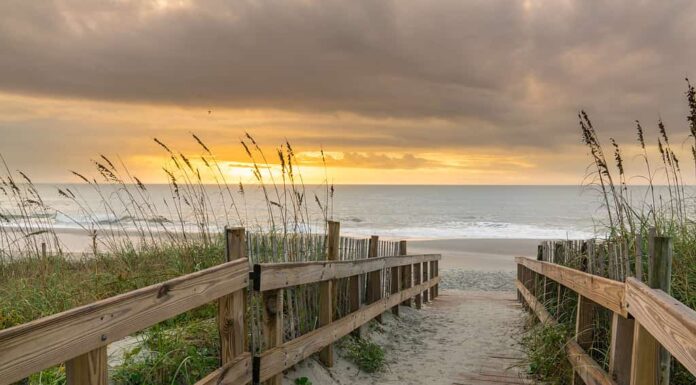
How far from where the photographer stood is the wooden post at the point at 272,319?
4.20 meters

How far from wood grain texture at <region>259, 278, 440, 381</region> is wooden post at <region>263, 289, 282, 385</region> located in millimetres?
72

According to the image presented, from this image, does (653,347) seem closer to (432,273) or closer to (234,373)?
(234,373)

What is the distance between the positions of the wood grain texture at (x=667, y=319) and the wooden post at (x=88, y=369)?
2233 millimetres

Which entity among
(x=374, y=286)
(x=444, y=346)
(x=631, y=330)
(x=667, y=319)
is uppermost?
(x=667, y=319)

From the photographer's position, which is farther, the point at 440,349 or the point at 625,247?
the point at 440,349

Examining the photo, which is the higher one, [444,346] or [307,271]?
[307,271]

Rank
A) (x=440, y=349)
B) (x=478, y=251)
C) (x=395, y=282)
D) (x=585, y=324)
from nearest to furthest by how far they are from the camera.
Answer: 1. (x=585, y=324)
2. (x=440, y=349)
3. (x=395, y=282)
4. (x=478, y=251)

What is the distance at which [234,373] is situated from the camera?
11.8 ft

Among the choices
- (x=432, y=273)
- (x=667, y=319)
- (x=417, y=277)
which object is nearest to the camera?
(x=667, y=319)

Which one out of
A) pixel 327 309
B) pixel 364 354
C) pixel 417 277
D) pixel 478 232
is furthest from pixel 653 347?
pixel 478 232

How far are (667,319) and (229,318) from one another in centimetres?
258

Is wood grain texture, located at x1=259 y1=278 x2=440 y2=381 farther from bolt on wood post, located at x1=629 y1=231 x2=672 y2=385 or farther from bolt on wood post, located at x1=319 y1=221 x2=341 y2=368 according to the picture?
bolt on wood post, located at x1=629 y1=231 x2=672 y2=385

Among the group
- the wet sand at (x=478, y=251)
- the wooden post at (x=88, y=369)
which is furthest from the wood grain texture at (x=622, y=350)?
the wet sand at (x=478, y=251)

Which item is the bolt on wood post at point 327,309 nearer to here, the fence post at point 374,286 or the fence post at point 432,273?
the fence post at point 374,286
